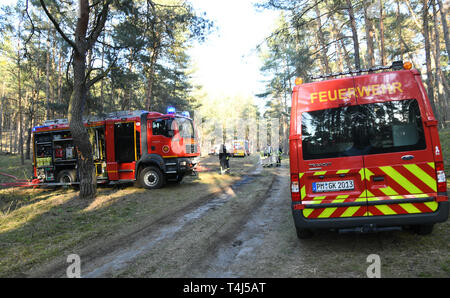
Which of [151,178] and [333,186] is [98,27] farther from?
[333,186]

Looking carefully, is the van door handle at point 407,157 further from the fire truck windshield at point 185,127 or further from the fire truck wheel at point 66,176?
the fire truck wheel at point 66,176

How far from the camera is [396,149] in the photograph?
402 cm

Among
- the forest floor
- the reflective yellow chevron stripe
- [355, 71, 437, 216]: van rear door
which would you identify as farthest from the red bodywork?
the reflective yellow chevron stripe

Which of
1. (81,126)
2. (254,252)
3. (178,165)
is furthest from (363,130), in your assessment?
(81,126)

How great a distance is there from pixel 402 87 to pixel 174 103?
25.4 metres

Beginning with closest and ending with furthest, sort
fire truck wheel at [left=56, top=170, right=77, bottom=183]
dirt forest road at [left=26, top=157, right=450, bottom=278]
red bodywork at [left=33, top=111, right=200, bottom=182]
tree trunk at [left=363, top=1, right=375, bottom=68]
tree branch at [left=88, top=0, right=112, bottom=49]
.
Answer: dirt forest road at [left=26, top=157, right=450, bottom=278]
tree branch at [left=88, top=0, right=112, bottom=49]
red bodywork at [left=33, top=111, right=200, bottom=182]
tree trunk at [left=363, top=1, right=375, bottom=68]
fire truck wheel at [left=56, top=170, right=77, bottom=183]

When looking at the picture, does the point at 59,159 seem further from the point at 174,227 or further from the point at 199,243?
the point at 199,243

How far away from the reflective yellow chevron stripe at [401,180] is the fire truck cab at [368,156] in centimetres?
1

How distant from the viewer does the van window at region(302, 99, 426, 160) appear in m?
3.99

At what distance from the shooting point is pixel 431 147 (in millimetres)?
3879

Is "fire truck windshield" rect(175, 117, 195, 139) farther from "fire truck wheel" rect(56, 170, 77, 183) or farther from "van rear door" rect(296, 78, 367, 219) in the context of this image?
"van rear door" rect(296, 78, 367, 219)

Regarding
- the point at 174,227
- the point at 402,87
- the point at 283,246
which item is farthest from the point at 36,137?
the point at 402,87

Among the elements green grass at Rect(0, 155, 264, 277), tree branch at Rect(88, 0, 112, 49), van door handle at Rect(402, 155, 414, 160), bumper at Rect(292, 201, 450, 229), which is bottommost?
green grass at Rect(0, 155, 264, 277)

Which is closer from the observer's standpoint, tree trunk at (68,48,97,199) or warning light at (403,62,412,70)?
warning light at (403,62,412,70)
